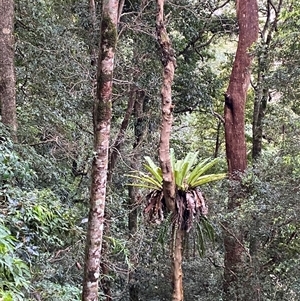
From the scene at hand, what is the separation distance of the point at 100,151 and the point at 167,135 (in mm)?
1025

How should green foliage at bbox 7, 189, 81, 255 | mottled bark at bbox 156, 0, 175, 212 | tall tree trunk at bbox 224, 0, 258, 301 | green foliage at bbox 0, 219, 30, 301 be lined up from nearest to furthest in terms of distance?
green foliage at bbox 0, 219, 30, 301 → green foliage at bbox 7, 189, 81, 255 → mottled bark at bbox 156, 0, 175, 212 → tall tree trunk at bbox 224, 0, 258, 301

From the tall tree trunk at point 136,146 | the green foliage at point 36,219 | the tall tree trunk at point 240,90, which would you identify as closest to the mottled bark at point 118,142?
the tall tree trunk at point 136,146

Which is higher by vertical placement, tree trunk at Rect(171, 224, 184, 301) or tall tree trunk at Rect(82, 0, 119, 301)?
tall tree trunk at Rect(82, 0, 119, 301)

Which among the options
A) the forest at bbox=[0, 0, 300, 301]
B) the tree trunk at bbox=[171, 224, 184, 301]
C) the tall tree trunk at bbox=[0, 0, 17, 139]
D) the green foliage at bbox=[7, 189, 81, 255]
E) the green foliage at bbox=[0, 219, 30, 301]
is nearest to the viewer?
the green foliage at bbox=[0, 219, 30, 301]

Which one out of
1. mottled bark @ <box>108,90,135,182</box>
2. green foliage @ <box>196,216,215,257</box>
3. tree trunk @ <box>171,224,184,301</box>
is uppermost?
mottled bark @ <box>108,90,135,182</box>

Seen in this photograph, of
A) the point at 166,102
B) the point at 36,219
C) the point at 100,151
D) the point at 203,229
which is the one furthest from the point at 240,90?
the point at 36,219

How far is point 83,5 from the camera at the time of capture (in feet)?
19.2

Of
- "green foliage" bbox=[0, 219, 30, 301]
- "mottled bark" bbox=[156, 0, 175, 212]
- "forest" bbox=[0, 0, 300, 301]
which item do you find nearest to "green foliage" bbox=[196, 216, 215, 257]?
"forest" bbox=[0, 0, 300, 301]

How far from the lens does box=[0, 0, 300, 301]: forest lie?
292 cm

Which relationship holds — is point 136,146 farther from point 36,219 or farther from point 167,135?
point 36,219

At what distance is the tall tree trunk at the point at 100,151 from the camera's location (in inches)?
109

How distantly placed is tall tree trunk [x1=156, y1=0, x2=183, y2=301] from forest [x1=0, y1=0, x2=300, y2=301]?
0.04 ft

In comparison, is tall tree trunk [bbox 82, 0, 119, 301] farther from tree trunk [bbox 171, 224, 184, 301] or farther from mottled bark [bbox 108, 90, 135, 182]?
mottled bark [bbox 108, 90, 135, 182]

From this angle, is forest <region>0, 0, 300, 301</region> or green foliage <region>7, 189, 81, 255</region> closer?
green foliage <region>7, 189, 81, 255</region>
